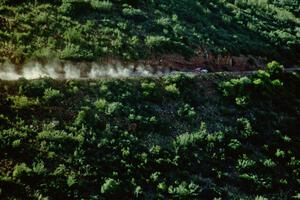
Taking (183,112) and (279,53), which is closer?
(183,112)

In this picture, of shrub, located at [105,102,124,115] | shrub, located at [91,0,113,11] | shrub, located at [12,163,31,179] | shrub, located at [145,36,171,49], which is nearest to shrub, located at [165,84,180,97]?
shrub, located at [105,102,124,115]

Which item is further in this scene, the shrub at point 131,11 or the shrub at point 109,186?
the shrub at point 131,11

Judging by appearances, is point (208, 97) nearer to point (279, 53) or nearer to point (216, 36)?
point (216, 36)

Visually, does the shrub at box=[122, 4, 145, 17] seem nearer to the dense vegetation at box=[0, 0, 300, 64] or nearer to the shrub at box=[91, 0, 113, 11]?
the dense vegetation at box=[0, 0, 300, 64]

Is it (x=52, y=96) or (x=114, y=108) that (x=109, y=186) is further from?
(x=52, y=96)

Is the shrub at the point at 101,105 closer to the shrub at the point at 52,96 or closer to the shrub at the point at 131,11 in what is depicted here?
the shrub at the point at 52,96

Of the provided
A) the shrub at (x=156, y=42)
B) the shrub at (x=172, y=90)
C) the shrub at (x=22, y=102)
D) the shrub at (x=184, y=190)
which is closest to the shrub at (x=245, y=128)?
the shrub at (x=172, y=90)

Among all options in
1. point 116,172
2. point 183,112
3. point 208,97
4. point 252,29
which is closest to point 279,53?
point 252,29

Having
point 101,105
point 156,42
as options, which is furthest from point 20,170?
point 156,42
